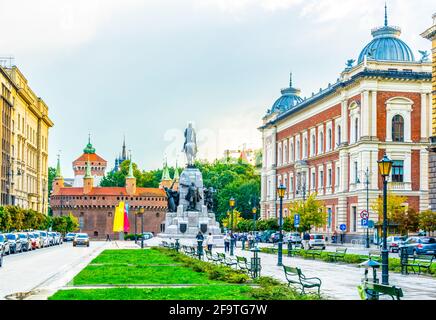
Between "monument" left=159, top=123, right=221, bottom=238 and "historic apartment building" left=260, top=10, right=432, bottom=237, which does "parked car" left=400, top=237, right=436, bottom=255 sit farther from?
"historic apartment building" left=260, top=10, right=432, bottom=237

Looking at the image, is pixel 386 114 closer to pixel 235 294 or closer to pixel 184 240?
pixel 184 240

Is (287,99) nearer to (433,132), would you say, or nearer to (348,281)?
(433,132)

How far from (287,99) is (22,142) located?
37.8 meters

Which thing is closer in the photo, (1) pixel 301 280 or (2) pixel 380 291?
(2) pixel 380 291

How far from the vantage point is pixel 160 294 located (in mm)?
20406

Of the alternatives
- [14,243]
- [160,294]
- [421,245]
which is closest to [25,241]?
[14,243]

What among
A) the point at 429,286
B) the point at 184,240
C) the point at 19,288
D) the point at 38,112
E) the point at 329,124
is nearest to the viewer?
the point at 19,288

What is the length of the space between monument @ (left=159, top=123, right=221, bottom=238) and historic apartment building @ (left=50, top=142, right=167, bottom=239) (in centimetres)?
8038

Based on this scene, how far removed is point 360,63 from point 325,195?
16500mm

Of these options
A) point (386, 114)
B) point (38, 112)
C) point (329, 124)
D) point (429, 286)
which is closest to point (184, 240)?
point (386, 114)

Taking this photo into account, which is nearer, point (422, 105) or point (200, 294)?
point (200, 294)

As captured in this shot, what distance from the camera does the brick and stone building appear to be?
147 m

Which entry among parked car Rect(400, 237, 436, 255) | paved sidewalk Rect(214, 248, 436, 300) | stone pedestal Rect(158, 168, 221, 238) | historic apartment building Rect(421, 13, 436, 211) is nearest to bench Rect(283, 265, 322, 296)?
paved sidewalk Rect(214, 248, 436, 300)

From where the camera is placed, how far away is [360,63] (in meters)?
78.2
